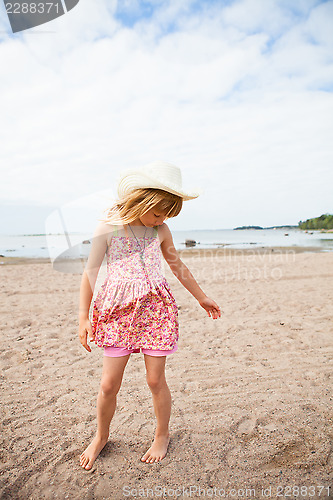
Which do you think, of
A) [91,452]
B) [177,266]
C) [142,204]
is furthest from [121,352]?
[142,204]

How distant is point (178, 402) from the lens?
2.92 m

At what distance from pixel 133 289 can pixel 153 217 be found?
468mm

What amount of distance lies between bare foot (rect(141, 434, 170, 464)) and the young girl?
3 centimetres

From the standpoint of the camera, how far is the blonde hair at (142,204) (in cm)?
194

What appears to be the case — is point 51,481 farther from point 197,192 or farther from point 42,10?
point 42,10

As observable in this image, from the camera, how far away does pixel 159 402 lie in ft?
7.17

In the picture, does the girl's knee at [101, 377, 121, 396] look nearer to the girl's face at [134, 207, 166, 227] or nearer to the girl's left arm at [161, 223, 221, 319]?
the girl's left arm at [161, 223, 221, 319]

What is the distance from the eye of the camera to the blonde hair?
1.94 meters

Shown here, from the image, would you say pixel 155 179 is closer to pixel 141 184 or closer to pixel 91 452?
pixel 141 184

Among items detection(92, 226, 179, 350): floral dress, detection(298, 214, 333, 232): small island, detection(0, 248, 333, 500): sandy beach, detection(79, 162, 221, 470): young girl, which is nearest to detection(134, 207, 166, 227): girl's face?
detection(79, 162, 221, 470): young girl

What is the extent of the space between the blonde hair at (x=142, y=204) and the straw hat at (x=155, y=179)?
44 millimetres

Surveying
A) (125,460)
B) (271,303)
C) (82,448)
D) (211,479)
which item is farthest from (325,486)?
(271,303)

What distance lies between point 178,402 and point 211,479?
35.4 inches

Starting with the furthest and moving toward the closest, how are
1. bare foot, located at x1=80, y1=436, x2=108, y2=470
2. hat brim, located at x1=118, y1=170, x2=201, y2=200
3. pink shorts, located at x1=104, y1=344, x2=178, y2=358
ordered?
bare foot, located at x1=80, y1=436, x2=108, y2=470, pink shorts, located at x1=104, y1=344, x2=178, y2=358, hat brim, located at x1=118, y1=170, x2=201, y2=200
